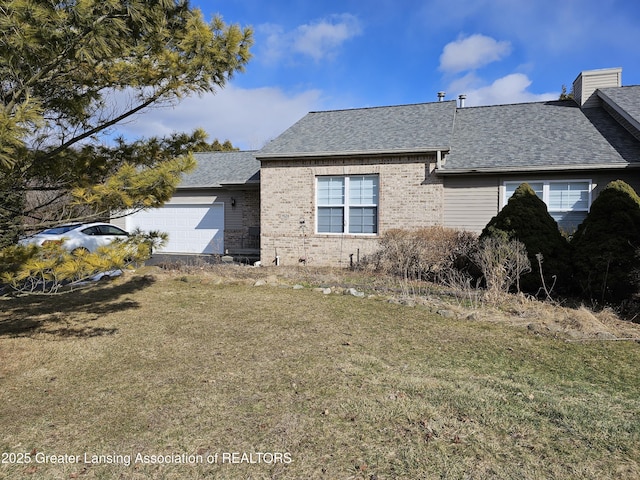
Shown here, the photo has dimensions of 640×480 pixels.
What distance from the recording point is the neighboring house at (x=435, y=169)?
1147cm

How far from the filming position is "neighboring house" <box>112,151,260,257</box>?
53.8 ft

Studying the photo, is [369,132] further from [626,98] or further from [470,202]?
[626,98]

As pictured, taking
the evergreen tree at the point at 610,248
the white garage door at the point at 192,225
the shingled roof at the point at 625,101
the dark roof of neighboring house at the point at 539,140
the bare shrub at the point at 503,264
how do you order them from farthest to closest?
1. the white garage door at the point at 192,225
2. the shingled roof at the point at 625,101
3. the dark roof of neighboring house at the point at 539,140
4. the bare shrub at the point at 503,264
5. the evergreen tree at the point at 610,248

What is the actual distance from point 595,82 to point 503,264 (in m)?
10.4

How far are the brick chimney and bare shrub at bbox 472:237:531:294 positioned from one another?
9.24 m

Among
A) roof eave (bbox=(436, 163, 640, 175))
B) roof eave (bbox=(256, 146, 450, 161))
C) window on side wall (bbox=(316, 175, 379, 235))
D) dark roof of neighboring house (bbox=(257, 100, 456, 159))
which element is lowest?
window on side wall (bbox=(316, 175, 379, 235))

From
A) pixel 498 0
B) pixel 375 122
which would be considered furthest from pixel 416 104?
pixel 498 0

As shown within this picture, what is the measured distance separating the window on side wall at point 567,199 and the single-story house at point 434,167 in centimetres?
3

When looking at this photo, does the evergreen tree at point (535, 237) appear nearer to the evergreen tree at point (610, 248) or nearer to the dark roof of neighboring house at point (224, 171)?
the evergreen tree at point (610, 248)

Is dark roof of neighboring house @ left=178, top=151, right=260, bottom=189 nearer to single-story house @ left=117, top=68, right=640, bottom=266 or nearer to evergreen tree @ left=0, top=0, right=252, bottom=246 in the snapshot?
single-story house @ left=117, top=68, right=640, bottom=266

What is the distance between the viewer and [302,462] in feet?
9.57

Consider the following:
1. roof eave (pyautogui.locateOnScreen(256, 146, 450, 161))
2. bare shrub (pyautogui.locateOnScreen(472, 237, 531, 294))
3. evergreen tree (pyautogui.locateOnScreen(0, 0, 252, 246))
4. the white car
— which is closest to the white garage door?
the white car

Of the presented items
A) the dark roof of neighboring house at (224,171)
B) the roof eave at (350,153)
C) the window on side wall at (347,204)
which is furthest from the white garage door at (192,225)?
the window on side wall at (347,204)

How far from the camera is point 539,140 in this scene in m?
12.6
